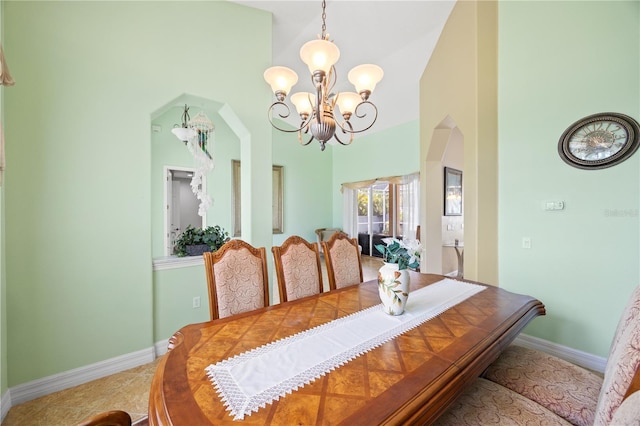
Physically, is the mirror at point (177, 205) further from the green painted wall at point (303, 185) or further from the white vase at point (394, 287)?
the white vase at point (394, 287)

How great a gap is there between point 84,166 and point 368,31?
3426 mm

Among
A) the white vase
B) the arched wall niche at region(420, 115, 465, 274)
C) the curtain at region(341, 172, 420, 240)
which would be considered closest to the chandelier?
the white vase

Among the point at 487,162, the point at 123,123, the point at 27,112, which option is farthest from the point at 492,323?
the point at 27,112

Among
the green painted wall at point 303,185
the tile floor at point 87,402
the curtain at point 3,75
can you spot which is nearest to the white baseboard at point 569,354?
the tile floor at point 87,402

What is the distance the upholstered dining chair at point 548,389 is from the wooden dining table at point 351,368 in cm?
20

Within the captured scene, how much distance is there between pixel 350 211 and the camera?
23.9 ft

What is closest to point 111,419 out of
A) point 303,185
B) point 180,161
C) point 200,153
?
point 200,153

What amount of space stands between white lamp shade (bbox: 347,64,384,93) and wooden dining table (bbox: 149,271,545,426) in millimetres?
1514

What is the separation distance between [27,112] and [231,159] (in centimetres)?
374

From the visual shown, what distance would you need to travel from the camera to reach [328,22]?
3.21 meters

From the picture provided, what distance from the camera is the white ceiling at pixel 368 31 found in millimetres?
2957

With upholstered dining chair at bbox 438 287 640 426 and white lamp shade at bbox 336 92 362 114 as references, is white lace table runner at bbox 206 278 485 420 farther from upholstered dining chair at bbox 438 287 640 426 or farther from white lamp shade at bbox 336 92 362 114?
white lamp shade at bbox 336 92 362 114

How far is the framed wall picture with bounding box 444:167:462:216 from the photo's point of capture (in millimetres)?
5273

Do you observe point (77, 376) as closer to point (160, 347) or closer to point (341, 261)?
point (160, 347)
